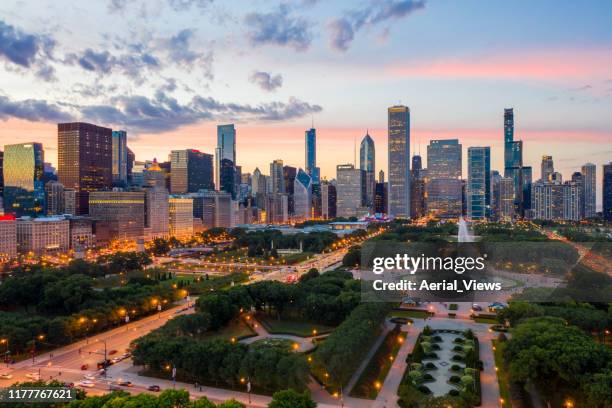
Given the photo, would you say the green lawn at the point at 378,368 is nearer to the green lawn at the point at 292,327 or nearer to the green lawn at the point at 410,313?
the green lawn at the point at 292,327

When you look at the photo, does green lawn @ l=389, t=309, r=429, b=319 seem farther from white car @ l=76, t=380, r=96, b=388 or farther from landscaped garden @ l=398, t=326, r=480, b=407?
white car @ l=76, t=380, r=96, b=388

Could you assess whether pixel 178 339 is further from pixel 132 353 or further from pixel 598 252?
pixel 598 252

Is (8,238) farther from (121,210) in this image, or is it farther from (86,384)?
(86,384)

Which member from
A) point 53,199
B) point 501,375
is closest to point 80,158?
point 53,199

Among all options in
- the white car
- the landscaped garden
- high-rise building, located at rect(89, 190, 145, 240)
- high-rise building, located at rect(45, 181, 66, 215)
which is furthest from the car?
high-rise building, located at rect(45, 181, 66, 215)

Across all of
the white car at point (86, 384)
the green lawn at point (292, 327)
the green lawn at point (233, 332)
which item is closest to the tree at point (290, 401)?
the white car at point (86, 384)

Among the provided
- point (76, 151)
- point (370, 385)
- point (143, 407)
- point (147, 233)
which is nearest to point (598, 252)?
point (370, 385)
